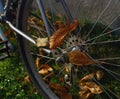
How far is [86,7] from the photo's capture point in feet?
12.3

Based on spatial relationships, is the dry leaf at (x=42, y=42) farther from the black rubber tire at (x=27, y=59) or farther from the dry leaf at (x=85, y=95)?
the dry leaf at (x=85, y=95)

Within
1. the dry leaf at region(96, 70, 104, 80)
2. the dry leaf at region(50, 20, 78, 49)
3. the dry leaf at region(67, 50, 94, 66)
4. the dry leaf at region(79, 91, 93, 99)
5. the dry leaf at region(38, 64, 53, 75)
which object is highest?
the dry leaf at region(50, 20, 78, 49)

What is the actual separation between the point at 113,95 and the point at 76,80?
0.37m

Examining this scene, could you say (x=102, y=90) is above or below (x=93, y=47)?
below

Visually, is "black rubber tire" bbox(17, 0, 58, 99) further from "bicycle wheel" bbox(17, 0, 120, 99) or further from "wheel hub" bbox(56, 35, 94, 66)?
"wheel hub" bbox(56, 35, 94, 66)

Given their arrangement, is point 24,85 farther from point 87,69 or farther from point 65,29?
point 65,29

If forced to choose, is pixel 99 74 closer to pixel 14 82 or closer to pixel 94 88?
pixel 94 88

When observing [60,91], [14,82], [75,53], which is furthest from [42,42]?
[14,82]

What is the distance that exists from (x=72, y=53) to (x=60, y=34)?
0.17 meters

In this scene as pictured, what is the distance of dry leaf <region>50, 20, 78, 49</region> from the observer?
2.59m

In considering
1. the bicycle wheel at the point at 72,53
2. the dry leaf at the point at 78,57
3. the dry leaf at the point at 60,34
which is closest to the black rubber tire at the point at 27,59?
the bicycle wheel at the point at 72,53

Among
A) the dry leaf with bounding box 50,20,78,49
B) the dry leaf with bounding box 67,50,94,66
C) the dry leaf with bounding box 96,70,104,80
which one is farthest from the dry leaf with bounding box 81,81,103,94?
the dry leaf with bounding box 50,20,78,49

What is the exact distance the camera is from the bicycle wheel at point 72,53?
266 cm

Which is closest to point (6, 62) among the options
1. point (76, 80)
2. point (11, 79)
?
point (11, 79)
